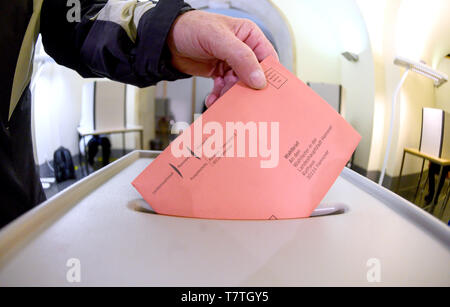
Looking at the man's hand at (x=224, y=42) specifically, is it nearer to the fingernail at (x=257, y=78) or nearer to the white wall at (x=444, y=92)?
the fingernail at (x=257, y=78)

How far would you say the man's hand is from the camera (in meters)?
0.31

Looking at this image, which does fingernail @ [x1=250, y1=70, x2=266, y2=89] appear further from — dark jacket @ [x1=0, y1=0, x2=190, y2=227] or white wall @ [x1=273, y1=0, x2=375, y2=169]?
white wall @ [x1=273, y1=0, x2=375, y2=169]

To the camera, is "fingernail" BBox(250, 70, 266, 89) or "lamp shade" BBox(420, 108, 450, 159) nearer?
"fingernail" BBox(250, 70, 266, 89)

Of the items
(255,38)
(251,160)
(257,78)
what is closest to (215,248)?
(251,160)

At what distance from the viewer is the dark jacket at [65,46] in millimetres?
372

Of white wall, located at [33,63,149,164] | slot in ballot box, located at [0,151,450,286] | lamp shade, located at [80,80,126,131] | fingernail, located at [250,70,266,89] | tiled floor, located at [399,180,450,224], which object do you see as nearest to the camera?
slot in ballot box, located at [0,151,450,286]

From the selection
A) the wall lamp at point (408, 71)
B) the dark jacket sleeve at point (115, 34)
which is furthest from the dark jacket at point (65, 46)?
the wall lamp at point (408, 71)

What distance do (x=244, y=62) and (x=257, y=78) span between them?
0.11 feet

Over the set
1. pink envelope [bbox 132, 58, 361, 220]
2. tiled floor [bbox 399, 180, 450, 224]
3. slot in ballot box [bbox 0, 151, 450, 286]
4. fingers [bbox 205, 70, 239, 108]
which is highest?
fingers [bbox 205, 70, 239, 108]

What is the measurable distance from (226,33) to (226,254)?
33 centimetres

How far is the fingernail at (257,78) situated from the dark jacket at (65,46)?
0.63 ft

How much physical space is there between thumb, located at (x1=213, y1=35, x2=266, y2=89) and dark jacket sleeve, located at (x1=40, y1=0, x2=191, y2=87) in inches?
5.2

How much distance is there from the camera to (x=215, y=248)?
0.23 metres

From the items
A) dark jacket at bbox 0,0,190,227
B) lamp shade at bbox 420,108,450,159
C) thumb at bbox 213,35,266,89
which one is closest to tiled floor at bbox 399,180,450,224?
lamp shade at bbox 420,108,450,159
